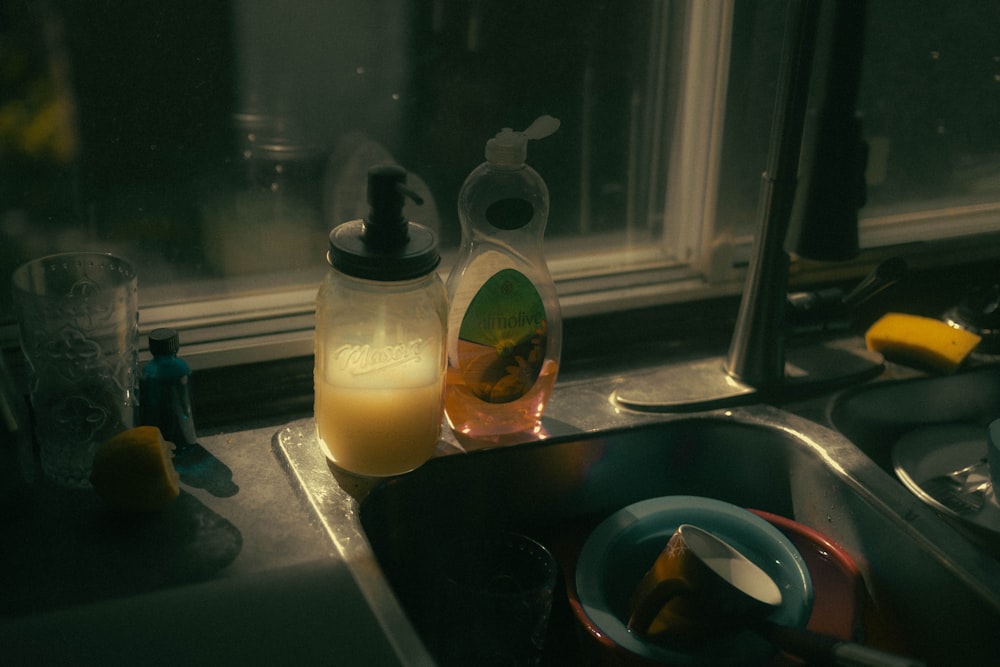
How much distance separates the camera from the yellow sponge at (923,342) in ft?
3.61

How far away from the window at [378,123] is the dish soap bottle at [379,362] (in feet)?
0.62

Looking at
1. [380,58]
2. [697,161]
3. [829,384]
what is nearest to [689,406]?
[829,384]

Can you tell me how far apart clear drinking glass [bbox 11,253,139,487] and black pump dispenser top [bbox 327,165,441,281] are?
0.22m

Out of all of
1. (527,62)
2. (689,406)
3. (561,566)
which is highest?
(527,62)

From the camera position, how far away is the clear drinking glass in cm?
85

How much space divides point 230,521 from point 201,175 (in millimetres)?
338

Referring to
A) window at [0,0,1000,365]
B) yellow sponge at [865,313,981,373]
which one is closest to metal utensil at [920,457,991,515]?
yellow sponge at [865,313,981,373]

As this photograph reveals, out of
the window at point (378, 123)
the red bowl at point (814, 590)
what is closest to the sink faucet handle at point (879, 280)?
the window at point (378, 123)

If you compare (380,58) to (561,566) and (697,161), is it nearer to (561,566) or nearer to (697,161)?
(697,161)

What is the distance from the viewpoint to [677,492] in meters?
1.03

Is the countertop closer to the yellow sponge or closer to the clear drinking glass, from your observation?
the clear drinking glass

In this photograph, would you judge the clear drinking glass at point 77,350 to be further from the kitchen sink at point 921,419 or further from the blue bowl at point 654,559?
the kitchen sink at point 921,419

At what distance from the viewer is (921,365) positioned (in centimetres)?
112

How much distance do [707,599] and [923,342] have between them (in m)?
0.48
